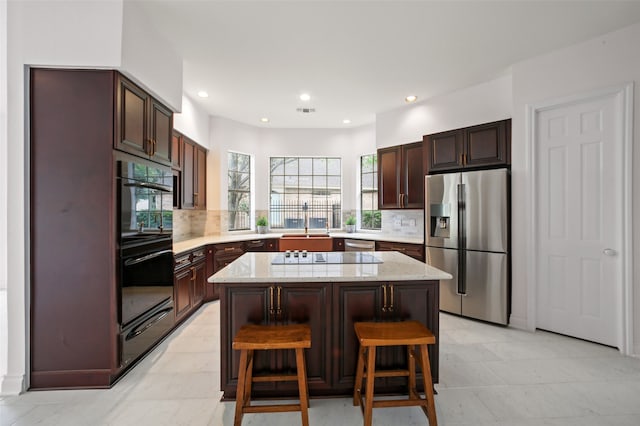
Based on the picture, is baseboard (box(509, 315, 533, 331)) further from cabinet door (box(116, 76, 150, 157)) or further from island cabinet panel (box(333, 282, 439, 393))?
cabinet door (box(116, 76, 150, 157))

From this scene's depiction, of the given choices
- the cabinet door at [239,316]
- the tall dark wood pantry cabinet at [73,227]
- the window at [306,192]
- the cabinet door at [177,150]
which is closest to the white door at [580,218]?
the cabinet door at [239,316]

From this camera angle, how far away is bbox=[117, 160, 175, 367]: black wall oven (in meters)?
2.32

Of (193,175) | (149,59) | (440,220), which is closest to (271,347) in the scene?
(149,59)

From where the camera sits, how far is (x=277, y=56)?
312 cm

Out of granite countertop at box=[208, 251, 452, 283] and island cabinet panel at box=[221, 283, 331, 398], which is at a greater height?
granite countertop at box=[208, 251, 452, 283]

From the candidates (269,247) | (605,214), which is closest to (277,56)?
(269,247)

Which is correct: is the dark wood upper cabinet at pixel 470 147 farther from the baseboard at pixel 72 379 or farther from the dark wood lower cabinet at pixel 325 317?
the baseboard at pixel 72 379

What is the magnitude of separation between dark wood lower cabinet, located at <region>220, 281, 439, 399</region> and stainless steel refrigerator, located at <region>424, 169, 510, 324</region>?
1.70 meters

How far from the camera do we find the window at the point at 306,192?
5.93 meters

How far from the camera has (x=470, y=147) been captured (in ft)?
12.0

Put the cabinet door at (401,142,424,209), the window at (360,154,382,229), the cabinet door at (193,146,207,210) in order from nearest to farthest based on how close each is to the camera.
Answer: the cabinet door at (401,142,424,209) → the cabinet door at (193,146,207,210) → the window at (360,154,382,229)

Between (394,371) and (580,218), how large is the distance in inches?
98.9

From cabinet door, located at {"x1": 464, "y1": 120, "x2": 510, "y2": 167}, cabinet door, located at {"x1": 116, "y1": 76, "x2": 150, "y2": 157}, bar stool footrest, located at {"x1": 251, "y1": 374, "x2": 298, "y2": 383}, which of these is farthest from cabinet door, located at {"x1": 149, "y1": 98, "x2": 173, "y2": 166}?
cabinet door, located at {"x1": 464, "y1": 120, "x2": 510, "y2": 167}

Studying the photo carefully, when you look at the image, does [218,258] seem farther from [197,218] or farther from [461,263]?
[461,263]
